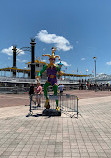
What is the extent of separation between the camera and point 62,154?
3.38m

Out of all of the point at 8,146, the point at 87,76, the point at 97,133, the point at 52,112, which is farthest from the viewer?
the point at 87,76

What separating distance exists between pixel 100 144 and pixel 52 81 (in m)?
4.24

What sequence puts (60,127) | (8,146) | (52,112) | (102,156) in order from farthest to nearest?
(52,112), (60,127), (8,146), (102,156)

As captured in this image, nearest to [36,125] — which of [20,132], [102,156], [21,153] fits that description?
[20,132]

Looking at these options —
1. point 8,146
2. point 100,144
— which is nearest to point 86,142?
point 100,144

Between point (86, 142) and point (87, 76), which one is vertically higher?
point (87, 76)

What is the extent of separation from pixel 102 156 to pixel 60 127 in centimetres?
236

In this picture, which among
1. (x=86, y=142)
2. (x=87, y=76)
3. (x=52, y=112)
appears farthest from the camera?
(x=87, y=76)

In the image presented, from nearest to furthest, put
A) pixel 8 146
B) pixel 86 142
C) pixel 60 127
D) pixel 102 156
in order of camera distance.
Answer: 1. pixel 102 156
2. pixel 8 146
3. pixel 86 142
4. pixel 60 127

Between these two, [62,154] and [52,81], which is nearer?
[62,154]

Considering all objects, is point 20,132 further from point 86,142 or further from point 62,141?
point 86,142

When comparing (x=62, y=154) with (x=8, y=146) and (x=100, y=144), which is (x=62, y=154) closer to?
(x=100, y=144)

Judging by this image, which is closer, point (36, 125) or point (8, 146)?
point (8, 146)

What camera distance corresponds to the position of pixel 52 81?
7.59 meters
